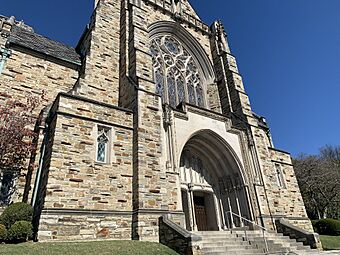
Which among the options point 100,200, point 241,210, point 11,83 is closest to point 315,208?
point 241,210

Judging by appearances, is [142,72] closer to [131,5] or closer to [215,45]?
[131,5]

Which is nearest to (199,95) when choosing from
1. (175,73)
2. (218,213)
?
(175,73)

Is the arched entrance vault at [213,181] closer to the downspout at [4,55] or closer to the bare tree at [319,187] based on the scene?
the downspout at [4,55]

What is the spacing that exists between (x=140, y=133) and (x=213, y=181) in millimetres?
5836

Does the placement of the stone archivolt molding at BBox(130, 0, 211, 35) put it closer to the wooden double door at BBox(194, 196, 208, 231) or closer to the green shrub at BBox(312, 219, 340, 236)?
the wooden double door at BBox(194, 196, 208, 231)

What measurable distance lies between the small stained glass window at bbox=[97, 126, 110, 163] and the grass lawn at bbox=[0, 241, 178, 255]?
3.02 meters

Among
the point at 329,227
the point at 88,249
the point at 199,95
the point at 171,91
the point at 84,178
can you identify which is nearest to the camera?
the point at 88,249

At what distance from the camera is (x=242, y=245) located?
8.97 meters

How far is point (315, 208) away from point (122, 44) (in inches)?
1031

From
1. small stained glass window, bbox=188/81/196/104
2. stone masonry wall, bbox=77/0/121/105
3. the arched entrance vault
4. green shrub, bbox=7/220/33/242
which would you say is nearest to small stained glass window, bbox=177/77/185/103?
small stained glass window, bbox=188/81/196/104

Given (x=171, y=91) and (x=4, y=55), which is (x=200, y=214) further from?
(x=4, y=55)

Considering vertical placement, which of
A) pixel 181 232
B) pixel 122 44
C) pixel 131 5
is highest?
pixel 131 5

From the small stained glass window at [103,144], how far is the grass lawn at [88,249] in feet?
9.91

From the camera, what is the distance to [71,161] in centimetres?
842
